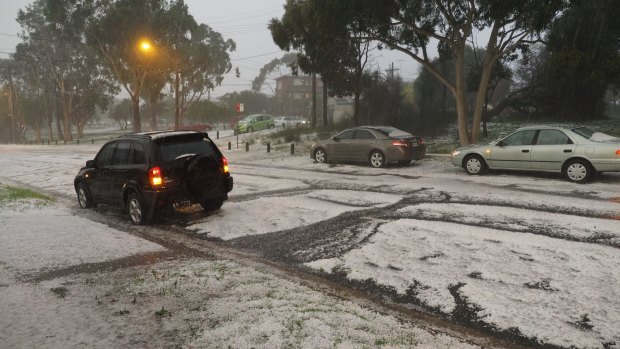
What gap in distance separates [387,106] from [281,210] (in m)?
21.1

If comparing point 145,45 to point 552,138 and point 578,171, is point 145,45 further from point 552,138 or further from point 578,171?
point 578,171

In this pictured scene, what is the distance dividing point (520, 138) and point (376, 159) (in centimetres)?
472

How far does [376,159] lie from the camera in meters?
14.7

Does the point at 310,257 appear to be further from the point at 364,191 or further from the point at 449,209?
the point at 364,191

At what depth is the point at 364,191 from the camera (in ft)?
33.2

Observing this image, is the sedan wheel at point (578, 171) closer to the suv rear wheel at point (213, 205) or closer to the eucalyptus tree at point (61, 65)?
the suv rear wheel at point (213, 205)

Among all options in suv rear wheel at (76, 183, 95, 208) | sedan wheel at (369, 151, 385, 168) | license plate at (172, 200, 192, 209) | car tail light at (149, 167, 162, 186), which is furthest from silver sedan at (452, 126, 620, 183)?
suv rear wheel at (76, 183, 95, 208)

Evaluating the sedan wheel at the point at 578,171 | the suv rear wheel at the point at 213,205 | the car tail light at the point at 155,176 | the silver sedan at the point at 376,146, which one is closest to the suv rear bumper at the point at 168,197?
the car tail light at the point at 155,176

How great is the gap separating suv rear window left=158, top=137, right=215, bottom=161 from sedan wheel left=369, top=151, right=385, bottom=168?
7.84 metres

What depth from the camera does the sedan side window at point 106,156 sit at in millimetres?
8461

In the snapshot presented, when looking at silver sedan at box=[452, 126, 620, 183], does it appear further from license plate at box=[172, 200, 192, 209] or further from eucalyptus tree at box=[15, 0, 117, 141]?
eucalyptus tree at box=[15, 0, 117, 141]

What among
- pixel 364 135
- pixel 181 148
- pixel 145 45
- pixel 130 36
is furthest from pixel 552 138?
pixel 130 36

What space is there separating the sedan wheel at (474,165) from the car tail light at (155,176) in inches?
362

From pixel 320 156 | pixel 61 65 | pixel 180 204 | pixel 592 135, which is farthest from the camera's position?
pixel 61 65
